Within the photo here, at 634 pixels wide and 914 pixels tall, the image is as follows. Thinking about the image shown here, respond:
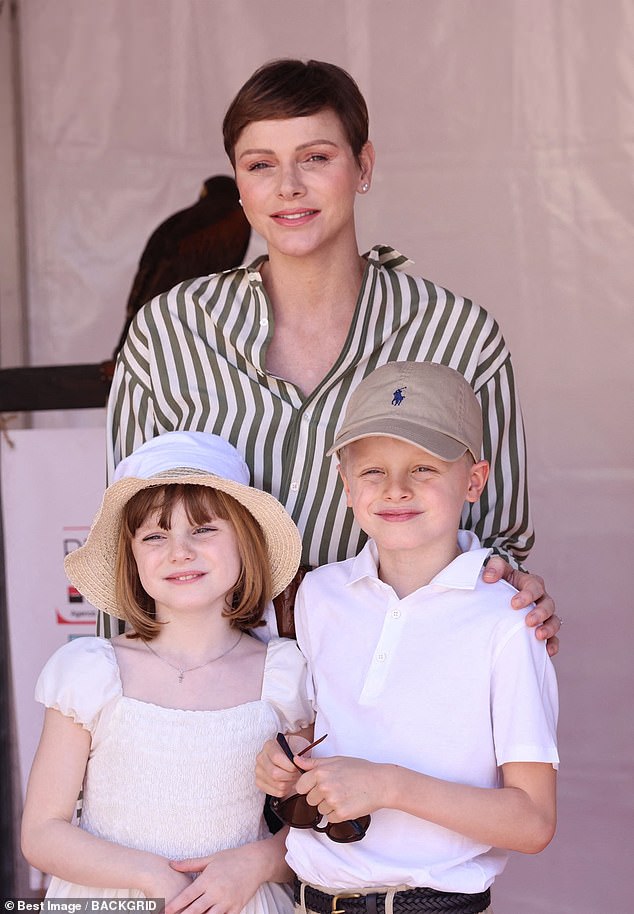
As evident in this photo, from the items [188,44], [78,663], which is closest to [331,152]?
[78,663]

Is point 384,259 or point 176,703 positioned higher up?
point 384,259

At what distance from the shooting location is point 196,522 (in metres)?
2.00

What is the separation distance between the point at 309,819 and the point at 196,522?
1.68 ft

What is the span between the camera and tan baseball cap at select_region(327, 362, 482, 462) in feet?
5.98

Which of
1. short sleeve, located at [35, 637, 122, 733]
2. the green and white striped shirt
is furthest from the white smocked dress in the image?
the green and white striped shirt

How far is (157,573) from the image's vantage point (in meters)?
1.96

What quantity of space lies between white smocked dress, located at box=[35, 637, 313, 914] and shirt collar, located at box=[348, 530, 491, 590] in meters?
0.27

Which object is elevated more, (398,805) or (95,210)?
(95,210)

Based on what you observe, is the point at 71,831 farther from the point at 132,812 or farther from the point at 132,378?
the point at 132,378

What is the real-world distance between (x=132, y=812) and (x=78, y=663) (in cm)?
24

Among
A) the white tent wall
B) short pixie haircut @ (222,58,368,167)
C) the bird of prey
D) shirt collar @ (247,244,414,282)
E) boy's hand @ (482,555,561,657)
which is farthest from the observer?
the bird of prey

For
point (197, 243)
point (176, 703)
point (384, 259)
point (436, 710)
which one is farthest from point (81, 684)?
point (197, 243)

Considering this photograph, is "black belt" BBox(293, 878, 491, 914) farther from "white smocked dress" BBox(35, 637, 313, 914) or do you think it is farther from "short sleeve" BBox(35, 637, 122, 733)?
"short sleeve" BBox(35, 637, 122, 733)

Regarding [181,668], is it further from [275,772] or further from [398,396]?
[398,396]
